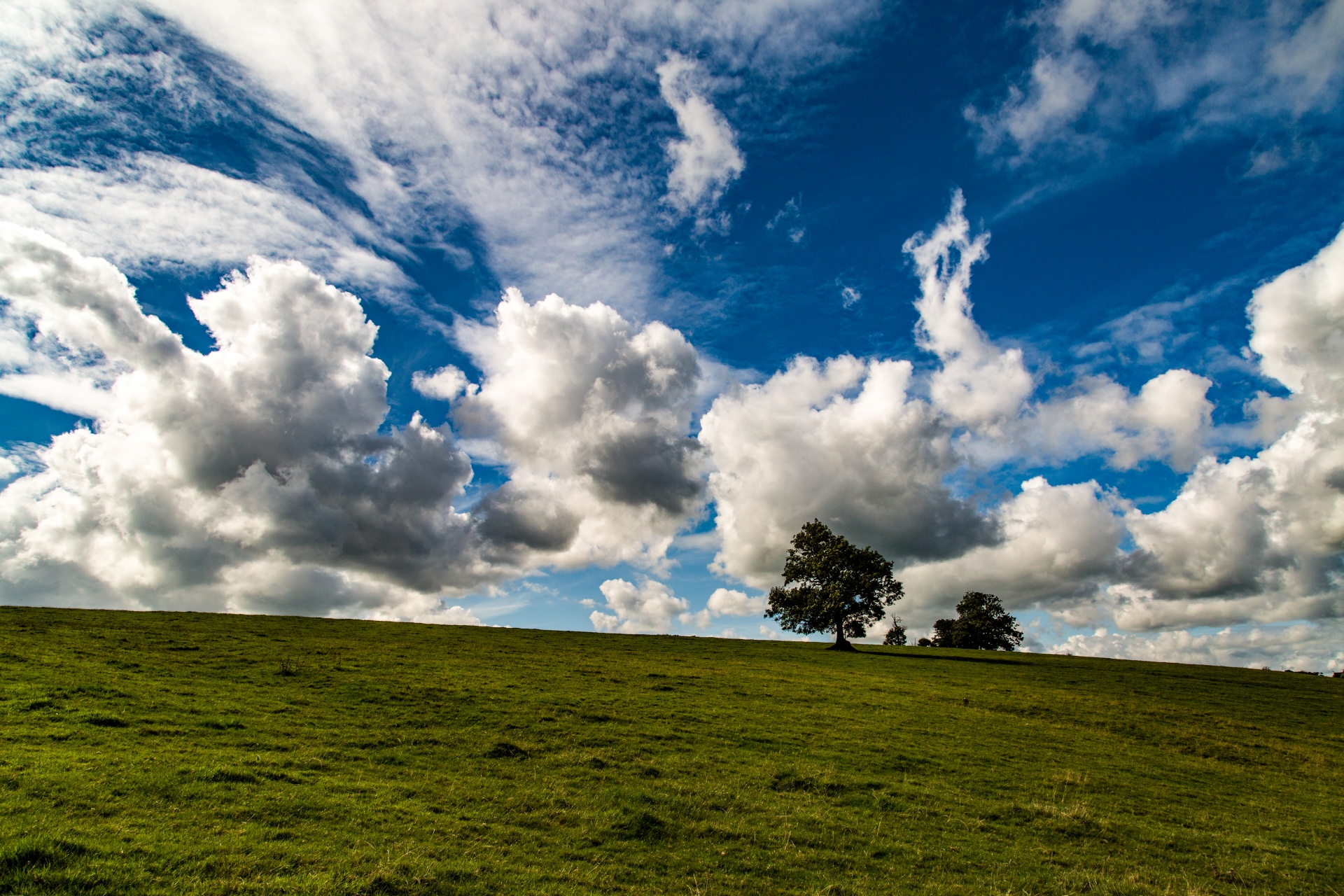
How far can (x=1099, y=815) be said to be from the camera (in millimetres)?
19609

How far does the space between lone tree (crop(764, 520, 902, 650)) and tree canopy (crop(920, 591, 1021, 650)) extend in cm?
5271

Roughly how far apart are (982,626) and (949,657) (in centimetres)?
4848

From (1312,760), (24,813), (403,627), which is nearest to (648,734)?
(24,813)

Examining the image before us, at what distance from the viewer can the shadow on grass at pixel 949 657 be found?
224ft

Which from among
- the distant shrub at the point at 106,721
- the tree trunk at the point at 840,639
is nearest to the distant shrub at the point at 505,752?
the distant shrub at the point at 106,721

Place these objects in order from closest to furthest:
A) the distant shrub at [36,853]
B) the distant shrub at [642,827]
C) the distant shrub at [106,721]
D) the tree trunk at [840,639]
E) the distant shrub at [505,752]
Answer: the distant shrub at [36,853] → the distant shrub at [642,827] → the distant shrub at [106,721] → the distant shrub at [505,752] → the tree trunk at [840,639]

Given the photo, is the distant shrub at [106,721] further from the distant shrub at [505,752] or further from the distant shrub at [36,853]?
the distant shrub at [505,752]

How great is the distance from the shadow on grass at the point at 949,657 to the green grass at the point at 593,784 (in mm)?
28836

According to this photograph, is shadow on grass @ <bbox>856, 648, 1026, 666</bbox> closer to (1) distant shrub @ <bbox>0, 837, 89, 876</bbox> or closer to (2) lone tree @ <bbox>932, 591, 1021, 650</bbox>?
(2) lone tree @ <bbox>932, 591, 1021, 650</bbox>

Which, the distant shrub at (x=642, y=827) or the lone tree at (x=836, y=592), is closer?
the distant shrub at (x=642, y=827)

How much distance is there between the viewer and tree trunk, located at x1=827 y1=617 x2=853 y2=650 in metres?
71.5

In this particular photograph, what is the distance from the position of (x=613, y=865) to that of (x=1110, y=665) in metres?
81.1

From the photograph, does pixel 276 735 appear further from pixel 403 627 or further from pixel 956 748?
pixel 403 627

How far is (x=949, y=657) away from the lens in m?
73.3
